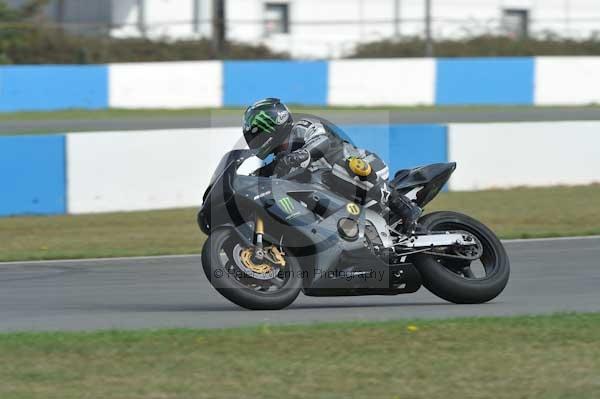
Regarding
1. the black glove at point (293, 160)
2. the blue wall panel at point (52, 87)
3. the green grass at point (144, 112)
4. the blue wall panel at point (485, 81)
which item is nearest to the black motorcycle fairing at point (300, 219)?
the black glove at point (293, 160)

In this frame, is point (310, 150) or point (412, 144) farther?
point (412, 144)

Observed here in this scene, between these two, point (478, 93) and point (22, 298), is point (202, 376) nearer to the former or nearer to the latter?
point (22, 298)

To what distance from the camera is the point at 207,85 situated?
26.5m

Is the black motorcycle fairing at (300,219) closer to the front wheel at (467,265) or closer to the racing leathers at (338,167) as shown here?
the racing leathers at (338,167)

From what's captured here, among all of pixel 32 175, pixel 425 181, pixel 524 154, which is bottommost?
pixel 32 175

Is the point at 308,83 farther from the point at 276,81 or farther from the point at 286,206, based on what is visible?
the point at 286,206

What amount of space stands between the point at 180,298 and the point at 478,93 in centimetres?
1940

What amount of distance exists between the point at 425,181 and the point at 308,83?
18.8 m

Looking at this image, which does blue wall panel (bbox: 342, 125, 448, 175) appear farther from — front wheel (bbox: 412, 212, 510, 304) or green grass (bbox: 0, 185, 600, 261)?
front wheel (bbox: 412, 212, 510, 304)

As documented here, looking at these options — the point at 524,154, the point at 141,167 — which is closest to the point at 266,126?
the point at 141,167

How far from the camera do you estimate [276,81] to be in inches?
1033

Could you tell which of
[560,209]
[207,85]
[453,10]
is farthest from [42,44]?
[560,209]

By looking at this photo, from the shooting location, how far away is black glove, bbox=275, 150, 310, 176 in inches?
285

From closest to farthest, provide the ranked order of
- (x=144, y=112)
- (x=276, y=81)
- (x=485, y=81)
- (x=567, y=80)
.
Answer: (x=144, y=112)
(x=276, y=81)
(x=485, y=81)
(x=567, y=80)
